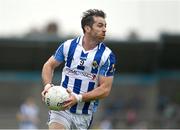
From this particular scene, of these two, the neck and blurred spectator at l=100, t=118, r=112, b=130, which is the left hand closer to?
the neck

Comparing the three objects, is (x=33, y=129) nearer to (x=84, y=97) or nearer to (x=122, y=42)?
(x=122, y=42)

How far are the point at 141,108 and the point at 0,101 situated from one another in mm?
5751

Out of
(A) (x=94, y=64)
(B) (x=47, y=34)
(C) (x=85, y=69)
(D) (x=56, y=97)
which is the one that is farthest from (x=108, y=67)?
(B) (x=47, y=34)

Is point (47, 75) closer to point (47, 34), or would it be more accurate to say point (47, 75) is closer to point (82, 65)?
point (82, 65)

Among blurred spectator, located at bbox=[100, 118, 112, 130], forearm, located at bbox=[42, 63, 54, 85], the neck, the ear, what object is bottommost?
blurred spectator, located at bbox=[100, 118, 112, 130]

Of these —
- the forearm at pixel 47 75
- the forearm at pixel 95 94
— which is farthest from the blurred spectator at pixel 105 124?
the forearm at pixel 95 94

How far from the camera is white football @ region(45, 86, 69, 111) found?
35.7ft

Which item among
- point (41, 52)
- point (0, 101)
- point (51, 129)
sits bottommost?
point (0, 101)

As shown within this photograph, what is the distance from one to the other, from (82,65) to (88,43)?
1.07ft

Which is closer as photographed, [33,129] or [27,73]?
[33,129]

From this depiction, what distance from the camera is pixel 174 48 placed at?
1244 inches

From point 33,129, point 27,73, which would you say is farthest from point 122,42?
point 33,129

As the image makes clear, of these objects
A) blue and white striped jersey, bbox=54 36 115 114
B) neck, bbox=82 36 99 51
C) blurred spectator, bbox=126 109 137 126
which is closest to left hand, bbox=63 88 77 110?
blue and white striped jersey, bbox=54 36 115 114

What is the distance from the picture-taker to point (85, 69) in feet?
37.6
